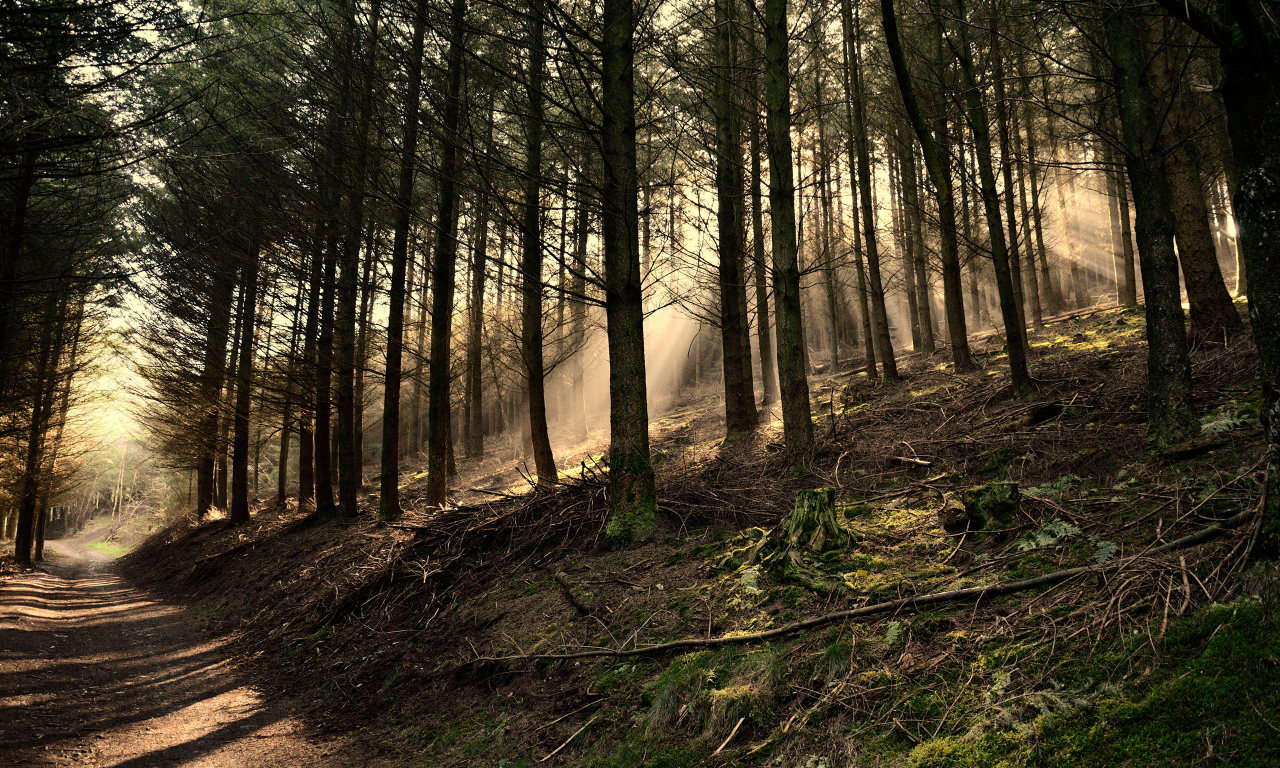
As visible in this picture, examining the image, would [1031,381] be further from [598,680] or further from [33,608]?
[33,608]

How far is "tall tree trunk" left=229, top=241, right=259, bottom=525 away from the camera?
40.9 feet

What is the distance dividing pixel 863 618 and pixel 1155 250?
12.3ft

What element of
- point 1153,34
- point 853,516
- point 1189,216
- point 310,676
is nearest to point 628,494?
point 853,516

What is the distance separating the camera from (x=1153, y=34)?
875 centimetres

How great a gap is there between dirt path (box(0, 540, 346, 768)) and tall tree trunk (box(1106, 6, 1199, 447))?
639 cm

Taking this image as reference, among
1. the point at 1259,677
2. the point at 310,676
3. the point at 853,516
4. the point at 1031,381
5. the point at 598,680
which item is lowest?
the point at 310,676

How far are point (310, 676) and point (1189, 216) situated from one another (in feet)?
40.5

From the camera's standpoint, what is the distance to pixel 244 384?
14195 millimetres

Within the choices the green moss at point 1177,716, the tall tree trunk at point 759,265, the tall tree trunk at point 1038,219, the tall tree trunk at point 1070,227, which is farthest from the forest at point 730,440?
the tall tree trunk at point 1070,227

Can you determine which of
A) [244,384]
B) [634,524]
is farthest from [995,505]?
[244,384]

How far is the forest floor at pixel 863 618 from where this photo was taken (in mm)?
2268

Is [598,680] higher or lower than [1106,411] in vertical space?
lower

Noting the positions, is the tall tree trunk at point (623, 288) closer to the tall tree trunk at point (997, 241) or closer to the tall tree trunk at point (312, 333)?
the tall tree trunk at point (997, 241)

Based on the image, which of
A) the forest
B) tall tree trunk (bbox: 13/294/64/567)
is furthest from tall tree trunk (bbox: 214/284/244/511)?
tall tree trunk (bbox: 13/294/64/567)
